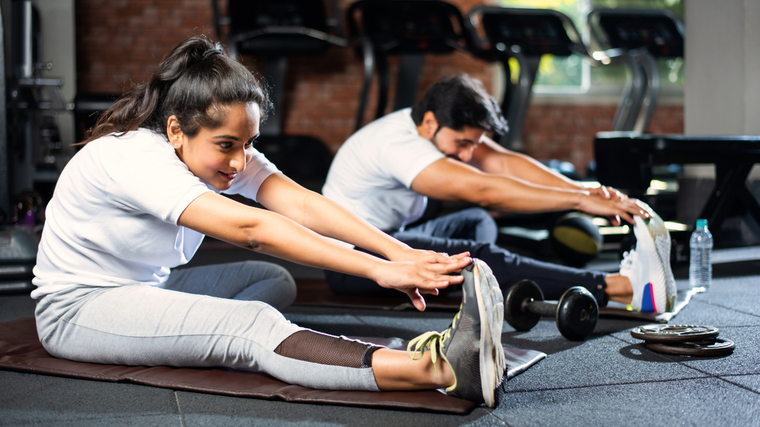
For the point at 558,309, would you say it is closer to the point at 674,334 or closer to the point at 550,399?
the point at 674,334

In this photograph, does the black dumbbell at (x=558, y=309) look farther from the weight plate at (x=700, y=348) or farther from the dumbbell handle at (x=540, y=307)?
the weight plate at (x=700, y=348)

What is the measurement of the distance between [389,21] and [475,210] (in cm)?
289

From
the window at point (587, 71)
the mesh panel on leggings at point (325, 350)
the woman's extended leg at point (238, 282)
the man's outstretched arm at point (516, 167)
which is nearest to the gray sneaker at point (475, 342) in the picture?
the mesh panel on leggings at point (325, 350)

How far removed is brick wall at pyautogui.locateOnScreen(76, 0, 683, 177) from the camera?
221 inches

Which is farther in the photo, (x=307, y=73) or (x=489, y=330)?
(x=307, y=73)

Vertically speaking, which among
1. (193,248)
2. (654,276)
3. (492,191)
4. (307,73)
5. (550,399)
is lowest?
A: (550,399)

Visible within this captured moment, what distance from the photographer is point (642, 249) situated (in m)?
2.02

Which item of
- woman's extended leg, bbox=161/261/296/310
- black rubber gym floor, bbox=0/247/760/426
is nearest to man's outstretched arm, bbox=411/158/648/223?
black rubber gym floor, bbox=0/247/760/426

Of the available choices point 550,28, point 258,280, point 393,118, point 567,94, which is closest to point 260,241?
point 258,280

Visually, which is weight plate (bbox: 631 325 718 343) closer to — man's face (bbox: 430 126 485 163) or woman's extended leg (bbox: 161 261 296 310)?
man's face (bbox: 430 126 485 163)

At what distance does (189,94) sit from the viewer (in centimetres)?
140

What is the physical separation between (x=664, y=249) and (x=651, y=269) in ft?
0.25

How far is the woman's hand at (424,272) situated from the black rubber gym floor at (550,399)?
27cm

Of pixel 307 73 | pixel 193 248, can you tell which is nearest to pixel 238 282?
pixel 193 248
